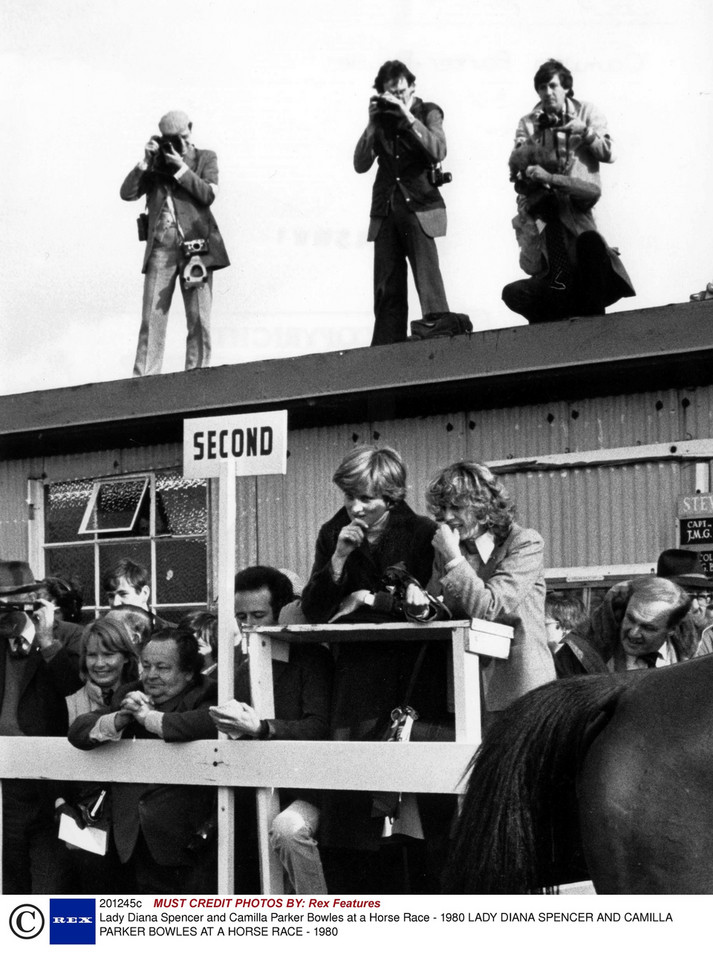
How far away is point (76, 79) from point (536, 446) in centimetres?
300

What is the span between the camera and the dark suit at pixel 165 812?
14.5 feet

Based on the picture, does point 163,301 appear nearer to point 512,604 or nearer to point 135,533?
point 135,533

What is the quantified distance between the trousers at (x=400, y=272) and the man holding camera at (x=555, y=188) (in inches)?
29.5

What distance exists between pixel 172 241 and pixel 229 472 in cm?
423

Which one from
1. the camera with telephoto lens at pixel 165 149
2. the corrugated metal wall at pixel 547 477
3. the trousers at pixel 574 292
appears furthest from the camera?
the camera with telephoto lens at pixel 165 149

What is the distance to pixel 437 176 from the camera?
7.36 m

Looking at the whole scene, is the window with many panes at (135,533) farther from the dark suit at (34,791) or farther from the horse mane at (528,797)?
the horse mane at (528,797)

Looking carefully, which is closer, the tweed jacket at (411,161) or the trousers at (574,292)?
the trousers at (574,292)

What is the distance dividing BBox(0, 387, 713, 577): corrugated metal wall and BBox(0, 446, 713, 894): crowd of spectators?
1.68 m

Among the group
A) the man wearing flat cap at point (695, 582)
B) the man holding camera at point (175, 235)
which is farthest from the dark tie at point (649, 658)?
the man holding camera at point (175, 235)

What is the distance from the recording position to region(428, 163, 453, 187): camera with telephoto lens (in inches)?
289

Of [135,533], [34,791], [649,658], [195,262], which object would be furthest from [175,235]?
[649,658]

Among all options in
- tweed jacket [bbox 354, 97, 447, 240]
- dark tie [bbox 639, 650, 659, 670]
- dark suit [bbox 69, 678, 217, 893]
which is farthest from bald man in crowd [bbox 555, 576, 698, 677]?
tweed jacket [bbox 354, 97, 447, 240]
